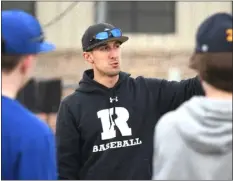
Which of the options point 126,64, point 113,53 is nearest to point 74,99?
point 113,53

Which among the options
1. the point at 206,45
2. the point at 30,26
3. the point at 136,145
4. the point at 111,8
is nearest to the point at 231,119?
the point at 206,45

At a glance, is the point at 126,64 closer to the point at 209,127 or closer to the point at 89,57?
the point at 89,57

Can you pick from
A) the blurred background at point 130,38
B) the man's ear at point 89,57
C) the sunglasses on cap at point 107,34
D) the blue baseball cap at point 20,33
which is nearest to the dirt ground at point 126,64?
the blurred background at point 130,38

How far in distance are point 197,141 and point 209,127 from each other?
7 cm

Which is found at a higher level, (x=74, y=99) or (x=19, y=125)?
(x=19, y=125)

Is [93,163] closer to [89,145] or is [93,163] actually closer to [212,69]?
[89,145]

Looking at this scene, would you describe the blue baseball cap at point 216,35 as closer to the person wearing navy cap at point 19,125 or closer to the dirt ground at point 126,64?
the person wearing navy cap at point 19,125

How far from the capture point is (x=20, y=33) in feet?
7.20

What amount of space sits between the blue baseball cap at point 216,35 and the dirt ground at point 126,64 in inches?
469

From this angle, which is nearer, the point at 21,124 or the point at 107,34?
the point at 21,124

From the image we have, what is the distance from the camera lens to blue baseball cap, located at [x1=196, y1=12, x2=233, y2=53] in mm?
2104

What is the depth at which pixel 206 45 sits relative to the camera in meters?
2.12

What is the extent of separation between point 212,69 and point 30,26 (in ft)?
2.26

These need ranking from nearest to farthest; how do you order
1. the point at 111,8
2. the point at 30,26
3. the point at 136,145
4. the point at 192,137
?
the point at 192,137
the point at 30,26
the point at 136,145
the point at 111,8
